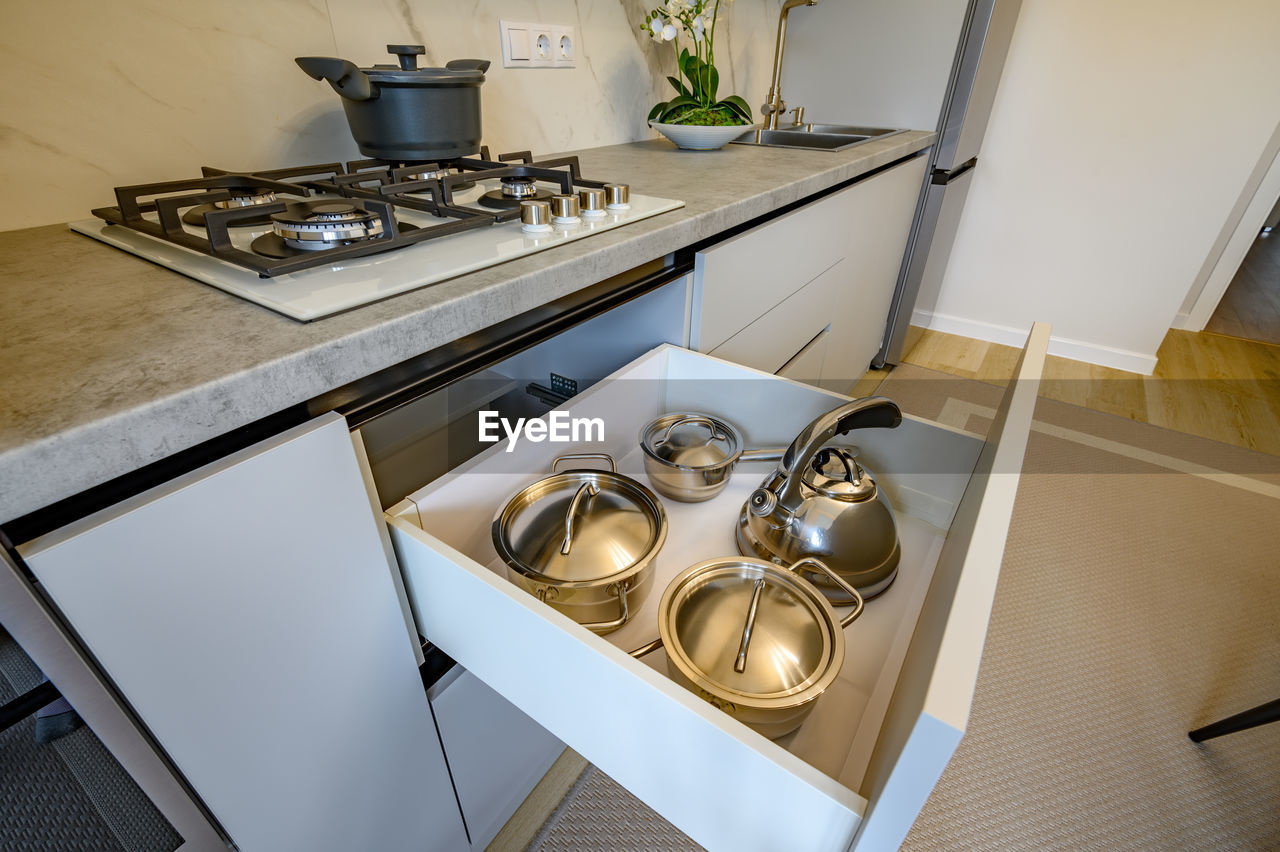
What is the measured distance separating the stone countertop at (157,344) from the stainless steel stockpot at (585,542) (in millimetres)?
222

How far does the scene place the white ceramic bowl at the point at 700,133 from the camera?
1404 mm

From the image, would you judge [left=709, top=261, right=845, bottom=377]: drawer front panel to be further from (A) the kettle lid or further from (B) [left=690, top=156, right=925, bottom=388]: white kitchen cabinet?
(A) the kettle lid

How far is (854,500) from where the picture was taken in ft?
2.34

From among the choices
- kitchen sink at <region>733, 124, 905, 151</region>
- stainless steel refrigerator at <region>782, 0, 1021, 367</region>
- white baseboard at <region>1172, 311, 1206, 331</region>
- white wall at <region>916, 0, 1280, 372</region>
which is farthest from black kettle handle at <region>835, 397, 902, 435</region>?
white baseboard at <region>1172, 311, 1206, 331</region>

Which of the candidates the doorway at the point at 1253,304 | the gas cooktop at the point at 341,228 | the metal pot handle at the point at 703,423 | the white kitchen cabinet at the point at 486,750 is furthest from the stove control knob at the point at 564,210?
the doorway at the point at 1253,304

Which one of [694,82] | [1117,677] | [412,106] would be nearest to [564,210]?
[412,106]

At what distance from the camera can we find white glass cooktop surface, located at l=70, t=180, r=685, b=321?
1.72 feet

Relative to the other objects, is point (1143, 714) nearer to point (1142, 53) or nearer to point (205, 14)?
point (205, 14)

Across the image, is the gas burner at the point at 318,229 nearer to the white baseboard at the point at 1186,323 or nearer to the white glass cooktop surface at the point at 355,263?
the white glass cooktop surface at the point at 355,263

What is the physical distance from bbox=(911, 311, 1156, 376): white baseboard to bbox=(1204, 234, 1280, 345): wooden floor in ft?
2.64

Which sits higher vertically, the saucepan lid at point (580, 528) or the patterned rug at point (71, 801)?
the saucepan lid at point (580, 528)

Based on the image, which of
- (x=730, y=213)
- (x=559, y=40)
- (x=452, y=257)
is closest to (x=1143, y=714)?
(x=730, y=213)

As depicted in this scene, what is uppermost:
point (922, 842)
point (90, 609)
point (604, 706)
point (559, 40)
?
point (559, 40)

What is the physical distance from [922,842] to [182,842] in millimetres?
1033
